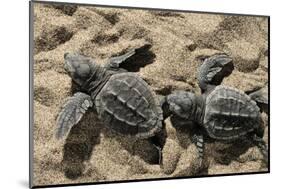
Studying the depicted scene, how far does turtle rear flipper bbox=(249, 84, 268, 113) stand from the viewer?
128 inches

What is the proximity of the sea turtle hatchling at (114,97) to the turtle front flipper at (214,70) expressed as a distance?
34 cm

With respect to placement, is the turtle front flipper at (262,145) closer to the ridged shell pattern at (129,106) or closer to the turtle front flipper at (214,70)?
the turtle front flipper at (214,70)

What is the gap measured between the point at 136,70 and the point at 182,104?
32 cm

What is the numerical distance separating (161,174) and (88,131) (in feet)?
1.60

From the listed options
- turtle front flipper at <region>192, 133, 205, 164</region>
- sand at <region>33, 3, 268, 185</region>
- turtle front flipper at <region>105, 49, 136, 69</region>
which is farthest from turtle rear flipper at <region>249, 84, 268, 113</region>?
turtle front flipper at <region>105, 49, 136, 69</region>

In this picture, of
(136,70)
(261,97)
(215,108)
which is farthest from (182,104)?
(261,97)

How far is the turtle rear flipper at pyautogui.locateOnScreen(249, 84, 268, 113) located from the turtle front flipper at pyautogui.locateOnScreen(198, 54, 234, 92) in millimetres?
212

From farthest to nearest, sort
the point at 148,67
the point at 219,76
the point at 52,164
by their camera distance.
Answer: the point at 219,76 < the point at 148,67 < the point at 52,164

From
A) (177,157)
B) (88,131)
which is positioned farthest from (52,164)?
(177,157)

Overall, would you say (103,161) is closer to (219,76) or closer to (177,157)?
(177,157)

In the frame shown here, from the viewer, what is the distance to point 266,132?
10.8ft

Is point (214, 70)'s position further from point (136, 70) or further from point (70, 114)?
point (70, 114)

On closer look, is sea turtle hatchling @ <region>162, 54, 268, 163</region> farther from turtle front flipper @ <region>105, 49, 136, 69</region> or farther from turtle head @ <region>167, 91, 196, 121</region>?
turtle front flipper @ <region>105, 49, 136, 69</region>

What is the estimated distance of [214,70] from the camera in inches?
122
